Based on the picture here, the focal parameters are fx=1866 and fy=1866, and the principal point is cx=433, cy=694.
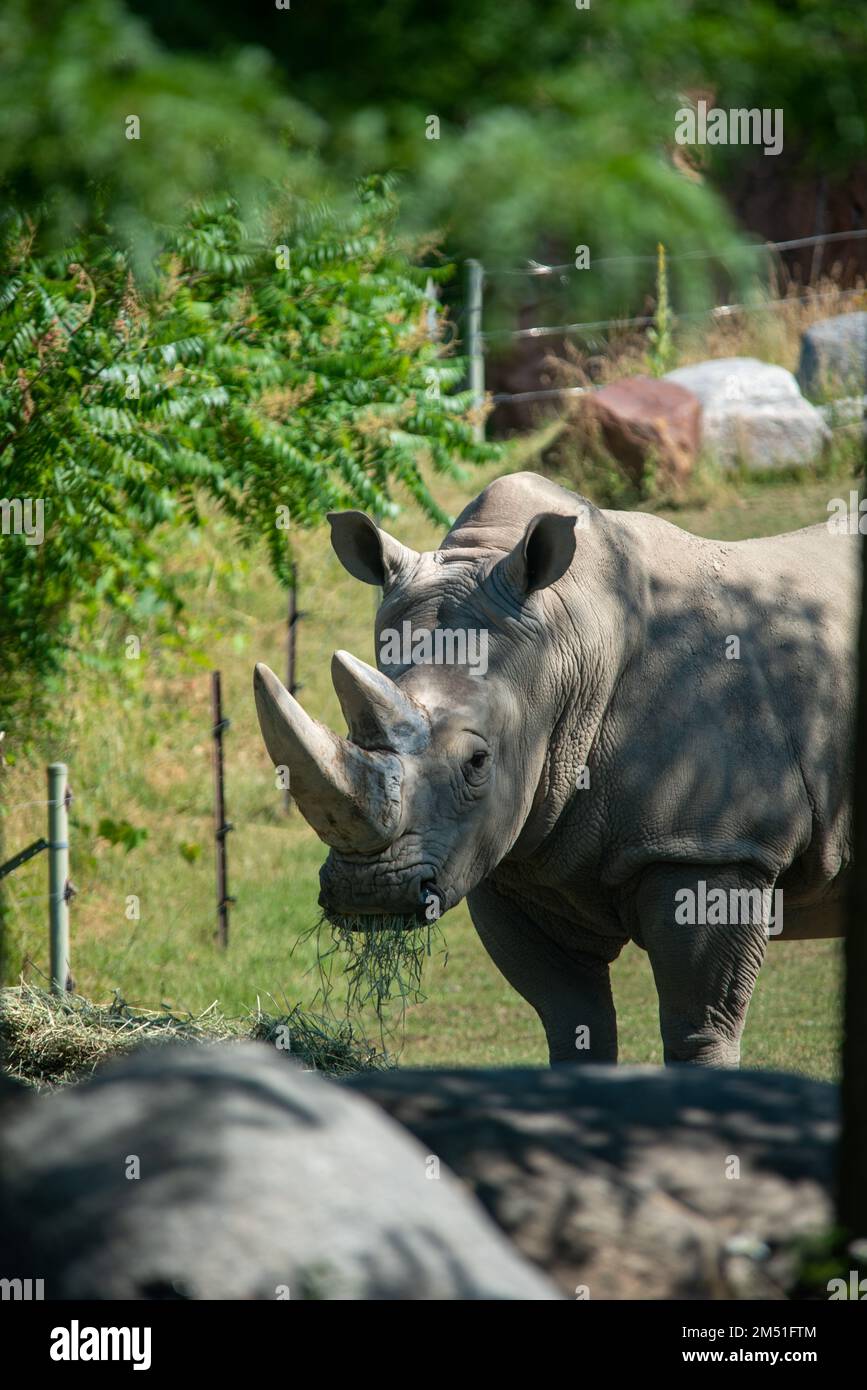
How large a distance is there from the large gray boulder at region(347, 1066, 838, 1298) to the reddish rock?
12728 millimetres

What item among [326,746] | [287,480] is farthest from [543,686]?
[287,480]

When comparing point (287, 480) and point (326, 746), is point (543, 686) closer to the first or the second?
point (326, 746)

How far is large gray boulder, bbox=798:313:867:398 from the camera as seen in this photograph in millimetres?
17547

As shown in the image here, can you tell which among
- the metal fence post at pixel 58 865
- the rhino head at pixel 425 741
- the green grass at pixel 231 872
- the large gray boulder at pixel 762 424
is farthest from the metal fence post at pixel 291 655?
the rhino head at pixel 425 741

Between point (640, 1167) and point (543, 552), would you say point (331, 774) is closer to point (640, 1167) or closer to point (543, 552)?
point (543, 552)

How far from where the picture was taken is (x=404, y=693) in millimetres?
5676

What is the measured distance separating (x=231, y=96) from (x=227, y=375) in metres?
6.76

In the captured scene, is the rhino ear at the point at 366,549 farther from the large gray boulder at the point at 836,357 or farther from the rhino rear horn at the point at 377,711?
the large gray boulder at the point at 836,357

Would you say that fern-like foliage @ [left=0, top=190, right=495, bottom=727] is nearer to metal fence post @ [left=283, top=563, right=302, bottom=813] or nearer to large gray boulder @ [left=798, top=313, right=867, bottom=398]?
metal fence post @ [left=283, top=563, right=302, bottom=813]

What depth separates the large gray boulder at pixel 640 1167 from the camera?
377 centimetres

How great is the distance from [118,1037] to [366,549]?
2295 mm

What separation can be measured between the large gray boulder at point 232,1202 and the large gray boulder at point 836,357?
14880 mm

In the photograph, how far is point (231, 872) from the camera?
12109 mm

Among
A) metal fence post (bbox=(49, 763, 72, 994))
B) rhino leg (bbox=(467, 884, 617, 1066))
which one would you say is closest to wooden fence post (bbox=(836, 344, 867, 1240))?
rhino leg (bbox=(467, 884, 617, 1066))
